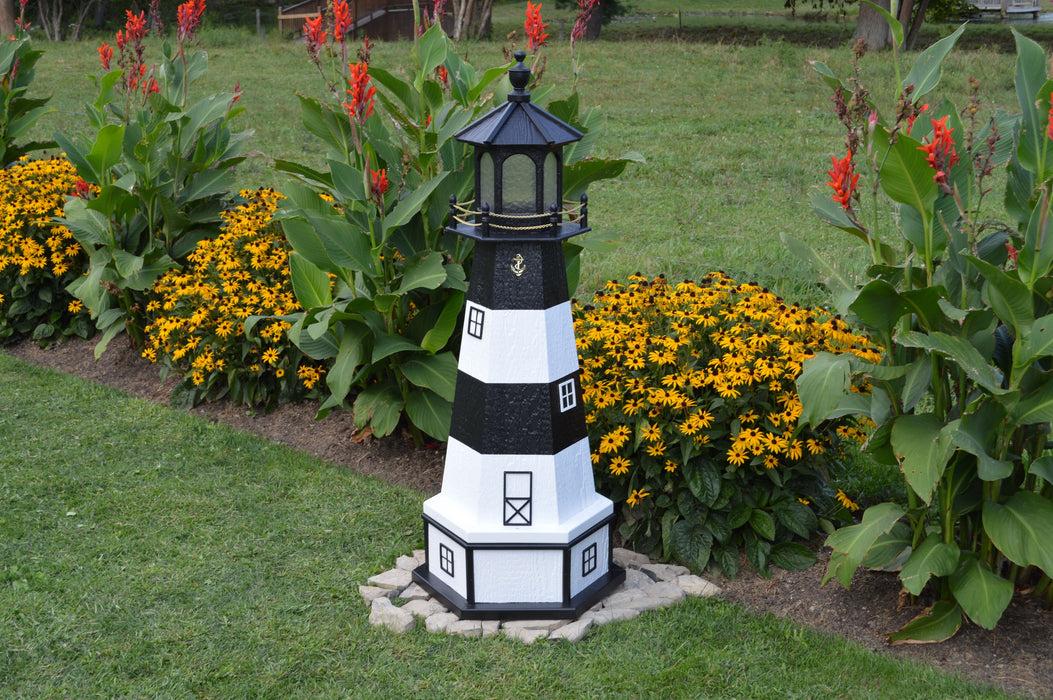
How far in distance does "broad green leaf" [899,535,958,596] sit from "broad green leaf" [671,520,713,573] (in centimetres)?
97

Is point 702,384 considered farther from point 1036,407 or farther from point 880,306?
point 1036,407

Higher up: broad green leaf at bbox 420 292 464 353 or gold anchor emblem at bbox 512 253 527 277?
gold anchor emblem at bbox 512 253 527 277

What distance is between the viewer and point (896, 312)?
12.6 feet

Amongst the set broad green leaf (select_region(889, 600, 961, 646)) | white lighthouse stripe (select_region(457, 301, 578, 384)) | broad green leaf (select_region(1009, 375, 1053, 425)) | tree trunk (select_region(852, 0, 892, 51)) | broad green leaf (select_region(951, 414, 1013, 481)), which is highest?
tree trunk (select_region(852, 0, 892, 51))

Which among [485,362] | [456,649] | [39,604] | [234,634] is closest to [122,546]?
[39,604]

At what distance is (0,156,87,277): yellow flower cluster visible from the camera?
25.2ft

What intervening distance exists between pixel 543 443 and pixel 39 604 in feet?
7.95

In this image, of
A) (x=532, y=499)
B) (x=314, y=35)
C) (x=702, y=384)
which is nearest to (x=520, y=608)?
(x=532, y=499)

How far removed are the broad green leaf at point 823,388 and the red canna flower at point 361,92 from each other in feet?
7.95

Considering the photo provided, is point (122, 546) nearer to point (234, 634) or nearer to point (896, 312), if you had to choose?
point (234, 634)

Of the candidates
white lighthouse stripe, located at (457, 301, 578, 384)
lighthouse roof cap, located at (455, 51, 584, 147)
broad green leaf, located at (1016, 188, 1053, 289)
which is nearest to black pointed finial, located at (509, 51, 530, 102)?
lighthouse roof cap, located at (455, 51, 584, 147)

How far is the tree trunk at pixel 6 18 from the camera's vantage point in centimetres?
2075

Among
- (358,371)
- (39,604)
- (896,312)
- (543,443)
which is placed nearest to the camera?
(896,312)

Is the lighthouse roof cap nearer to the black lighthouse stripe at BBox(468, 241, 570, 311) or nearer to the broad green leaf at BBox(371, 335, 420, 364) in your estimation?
the black lighthouse stripe at BBox(468, 241, 570, 311)
